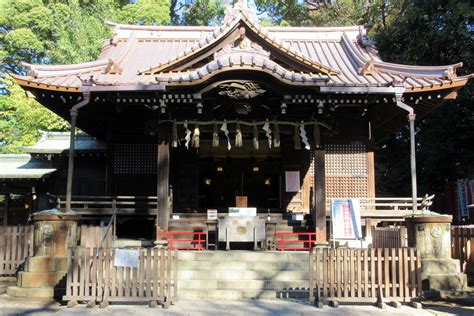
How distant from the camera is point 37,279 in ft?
29.6

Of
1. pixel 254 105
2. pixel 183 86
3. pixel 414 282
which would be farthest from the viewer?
pixel 254 105

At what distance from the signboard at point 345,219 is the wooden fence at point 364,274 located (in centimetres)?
275

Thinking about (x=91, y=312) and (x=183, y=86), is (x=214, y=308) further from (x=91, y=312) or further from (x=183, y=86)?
(x=183, y=86)

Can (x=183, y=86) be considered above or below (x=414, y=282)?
above

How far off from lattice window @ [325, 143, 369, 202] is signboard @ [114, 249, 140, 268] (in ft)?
26.1

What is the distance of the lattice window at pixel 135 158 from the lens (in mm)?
14703

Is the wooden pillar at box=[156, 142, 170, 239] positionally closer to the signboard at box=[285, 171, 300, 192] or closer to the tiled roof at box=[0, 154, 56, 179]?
the signboard at box=[285, 171, 300, 192]

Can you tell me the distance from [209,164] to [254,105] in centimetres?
481

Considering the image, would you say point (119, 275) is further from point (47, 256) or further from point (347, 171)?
point (347, 171)

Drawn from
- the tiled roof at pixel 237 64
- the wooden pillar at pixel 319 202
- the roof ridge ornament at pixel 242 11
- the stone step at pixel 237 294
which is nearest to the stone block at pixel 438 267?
the stone step at pixel 237 294

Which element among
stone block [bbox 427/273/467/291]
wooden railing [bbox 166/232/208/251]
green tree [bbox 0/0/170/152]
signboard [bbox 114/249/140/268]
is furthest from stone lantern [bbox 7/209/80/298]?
green tree [bbox 0/0/170/152]

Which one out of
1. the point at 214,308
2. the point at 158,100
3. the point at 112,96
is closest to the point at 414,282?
the point at 214,308

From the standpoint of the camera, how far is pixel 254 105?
494 inches

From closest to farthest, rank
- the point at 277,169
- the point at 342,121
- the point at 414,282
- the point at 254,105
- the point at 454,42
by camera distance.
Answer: the point at 414,282 < the point at 254,105 < the point at 342,121 < the point at 277,169 < the point at 454,42
